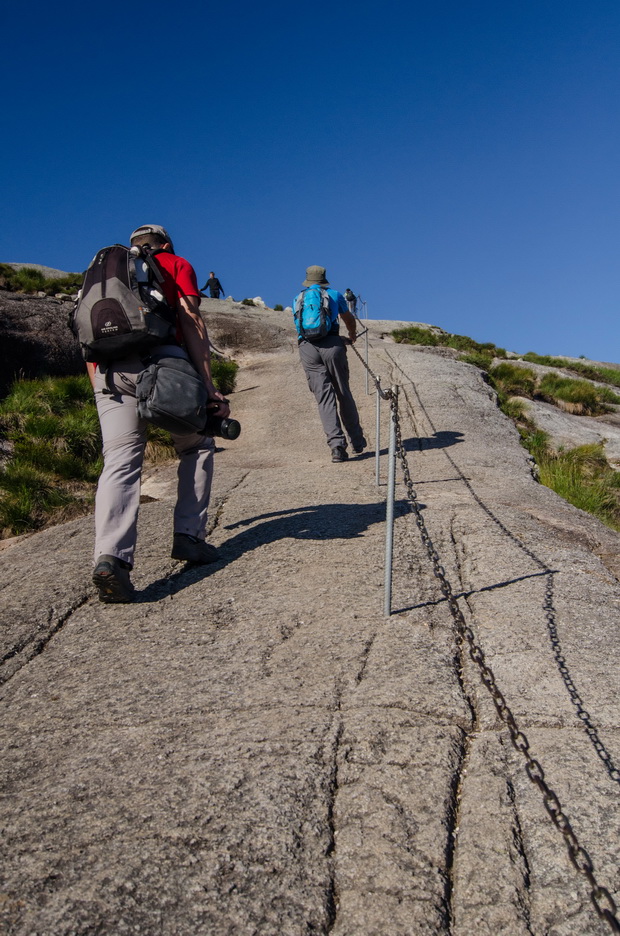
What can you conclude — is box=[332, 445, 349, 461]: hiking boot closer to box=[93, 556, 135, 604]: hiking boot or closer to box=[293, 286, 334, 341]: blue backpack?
box=[293, 286, 334, 341]: blue backpack

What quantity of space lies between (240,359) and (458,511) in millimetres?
12442

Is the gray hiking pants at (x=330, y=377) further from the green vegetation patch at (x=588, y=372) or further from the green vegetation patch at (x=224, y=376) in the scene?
the green vegetation patch at (x=588, y=372)

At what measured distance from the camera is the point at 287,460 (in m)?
8.58

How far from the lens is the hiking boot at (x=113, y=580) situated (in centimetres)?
363

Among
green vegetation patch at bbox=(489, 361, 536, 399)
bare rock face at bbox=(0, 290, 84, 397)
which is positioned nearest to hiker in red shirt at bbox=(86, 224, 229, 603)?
bare rock face at bbox=(0, 290, 84, 397)

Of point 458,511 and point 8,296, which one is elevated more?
point 8,296

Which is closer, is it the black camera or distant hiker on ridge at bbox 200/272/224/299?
the black camera

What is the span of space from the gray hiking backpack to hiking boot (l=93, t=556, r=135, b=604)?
1066 millimetres

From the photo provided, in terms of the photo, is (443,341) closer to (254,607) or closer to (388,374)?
(388,374)

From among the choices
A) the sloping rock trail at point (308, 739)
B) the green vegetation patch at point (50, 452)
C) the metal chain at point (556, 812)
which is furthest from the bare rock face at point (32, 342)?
the metal chain at point (556, 812)

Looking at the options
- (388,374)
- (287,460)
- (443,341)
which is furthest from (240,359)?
(287,460)

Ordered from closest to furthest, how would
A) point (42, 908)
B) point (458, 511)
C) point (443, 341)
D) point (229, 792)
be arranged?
point (42, 908) < point (229, 792) < point (458, 511) < point (443, 341)

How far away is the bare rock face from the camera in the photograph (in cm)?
1145

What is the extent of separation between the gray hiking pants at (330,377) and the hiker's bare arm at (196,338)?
12.3 feet
